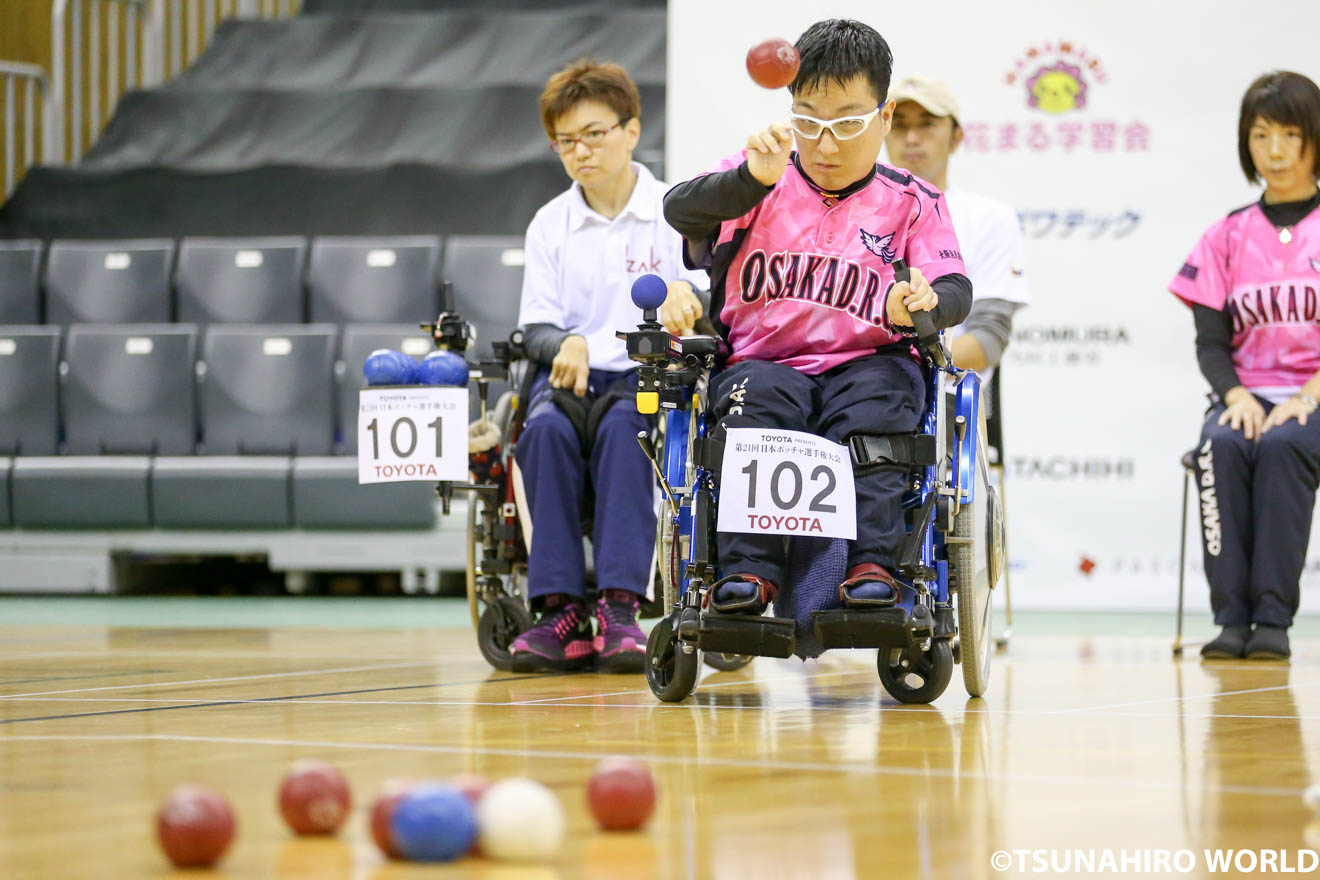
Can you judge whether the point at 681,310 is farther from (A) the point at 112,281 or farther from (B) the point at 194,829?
(A) the point at 112,281

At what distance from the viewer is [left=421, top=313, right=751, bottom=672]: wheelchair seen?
2.75 metres

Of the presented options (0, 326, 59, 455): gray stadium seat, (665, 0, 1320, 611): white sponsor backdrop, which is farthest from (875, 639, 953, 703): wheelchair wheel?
(0, 326, 59, 455): gray stadium seat

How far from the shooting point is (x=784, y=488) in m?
1.97

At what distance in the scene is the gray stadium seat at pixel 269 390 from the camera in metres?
5.01

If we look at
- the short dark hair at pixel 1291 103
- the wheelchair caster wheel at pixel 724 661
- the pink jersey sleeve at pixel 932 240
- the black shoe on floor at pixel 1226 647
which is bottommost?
the black shoe on floor at pixel 1226 647

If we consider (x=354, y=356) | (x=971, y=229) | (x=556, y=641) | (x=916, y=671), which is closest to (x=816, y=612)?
(x=916, y=671)

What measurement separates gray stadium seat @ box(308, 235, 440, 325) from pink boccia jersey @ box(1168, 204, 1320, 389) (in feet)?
8.51

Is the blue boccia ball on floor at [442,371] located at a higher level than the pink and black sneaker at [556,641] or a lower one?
higher

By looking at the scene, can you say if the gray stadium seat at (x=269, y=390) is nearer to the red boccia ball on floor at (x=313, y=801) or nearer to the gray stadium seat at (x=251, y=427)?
the gray stadium seat at (x=251, y=427)

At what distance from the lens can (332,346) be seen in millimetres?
5020

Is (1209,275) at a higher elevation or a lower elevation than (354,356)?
higher

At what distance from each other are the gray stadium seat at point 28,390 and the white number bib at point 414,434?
2869mm

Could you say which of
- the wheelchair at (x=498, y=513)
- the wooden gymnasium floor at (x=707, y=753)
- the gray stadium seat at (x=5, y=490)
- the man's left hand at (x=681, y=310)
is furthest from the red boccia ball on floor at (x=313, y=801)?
the gray stadium seat at (x=5, y=490)

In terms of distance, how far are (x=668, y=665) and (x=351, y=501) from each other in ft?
9.32
